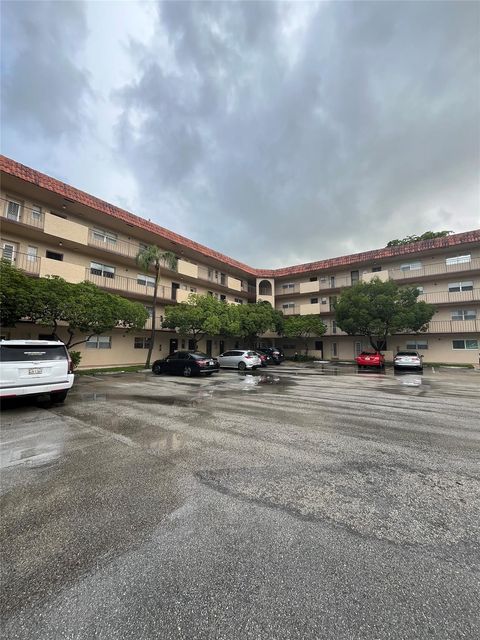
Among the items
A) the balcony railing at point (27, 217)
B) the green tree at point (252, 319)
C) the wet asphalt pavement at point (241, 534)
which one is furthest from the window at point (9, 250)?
the green tree at point (252, 319)

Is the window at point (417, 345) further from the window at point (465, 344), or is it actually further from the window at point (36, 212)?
the window at point (36, 212)

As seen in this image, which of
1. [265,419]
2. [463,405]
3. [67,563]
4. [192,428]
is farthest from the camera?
[463,405]

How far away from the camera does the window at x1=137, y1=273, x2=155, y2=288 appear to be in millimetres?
25688

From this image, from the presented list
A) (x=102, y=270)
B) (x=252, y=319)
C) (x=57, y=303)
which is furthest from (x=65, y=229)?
(x=252, y=319)

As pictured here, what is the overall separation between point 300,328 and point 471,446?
2722 cm

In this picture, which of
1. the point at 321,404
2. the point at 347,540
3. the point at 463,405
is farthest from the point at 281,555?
the point at 463,405

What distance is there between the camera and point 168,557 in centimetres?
243

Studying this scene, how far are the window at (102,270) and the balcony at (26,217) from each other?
4510mm

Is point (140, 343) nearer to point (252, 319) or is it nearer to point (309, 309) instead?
point (252, 319)

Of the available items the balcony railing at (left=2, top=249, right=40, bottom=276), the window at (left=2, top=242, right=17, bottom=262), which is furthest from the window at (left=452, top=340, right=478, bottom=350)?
the window at (left=2, top=242, right=17, bottom=262)

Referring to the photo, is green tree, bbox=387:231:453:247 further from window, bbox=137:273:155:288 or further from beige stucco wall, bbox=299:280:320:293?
window, bbox=137:273:155:288

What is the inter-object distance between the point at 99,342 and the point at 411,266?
30.5 meters

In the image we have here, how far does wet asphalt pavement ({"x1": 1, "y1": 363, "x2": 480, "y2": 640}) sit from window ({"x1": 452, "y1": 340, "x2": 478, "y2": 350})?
87.8 ft

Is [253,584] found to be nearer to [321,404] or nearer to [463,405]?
[321,404]
